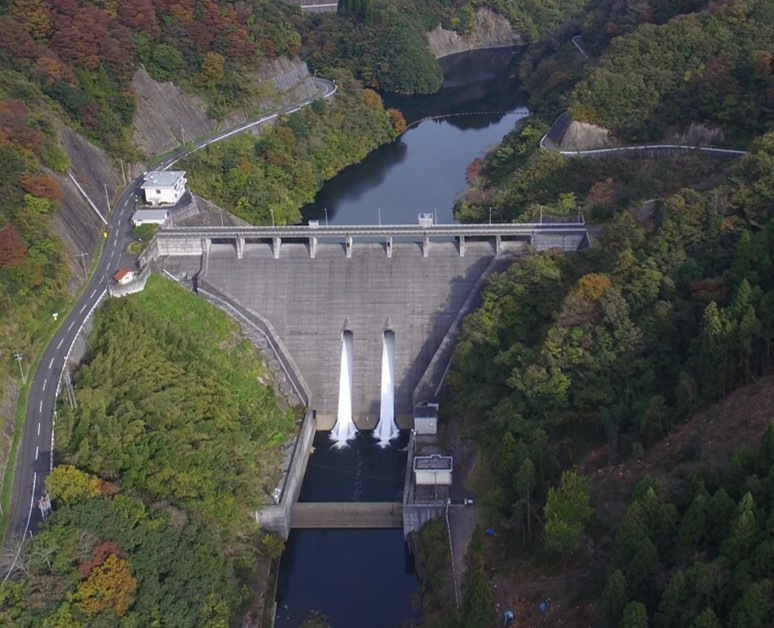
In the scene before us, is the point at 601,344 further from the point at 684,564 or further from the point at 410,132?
the point at 410,132

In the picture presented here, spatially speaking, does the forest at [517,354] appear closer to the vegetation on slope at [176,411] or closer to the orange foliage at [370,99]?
the vegetation on slope at [176,411]

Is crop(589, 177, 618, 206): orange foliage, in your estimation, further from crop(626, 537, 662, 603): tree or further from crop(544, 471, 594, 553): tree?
crop(626, 537, 662, 603): tree

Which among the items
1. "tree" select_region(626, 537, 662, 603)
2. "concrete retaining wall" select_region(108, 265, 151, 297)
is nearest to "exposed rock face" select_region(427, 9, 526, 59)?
"concrete retaining wall" select_region(108, 265, 151, 297)

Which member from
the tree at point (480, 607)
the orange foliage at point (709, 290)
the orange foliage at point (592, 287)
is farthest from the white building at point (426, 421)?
the tree at point (480, 607)

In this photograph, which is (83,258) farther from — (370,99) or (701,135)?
(370,99)

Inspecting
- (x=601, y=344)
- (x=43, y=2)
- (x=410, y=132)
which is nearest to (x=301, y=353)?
(x=601, y=344)

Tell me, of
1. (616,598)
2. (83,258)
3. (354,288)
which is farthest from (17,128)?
(616,598)
